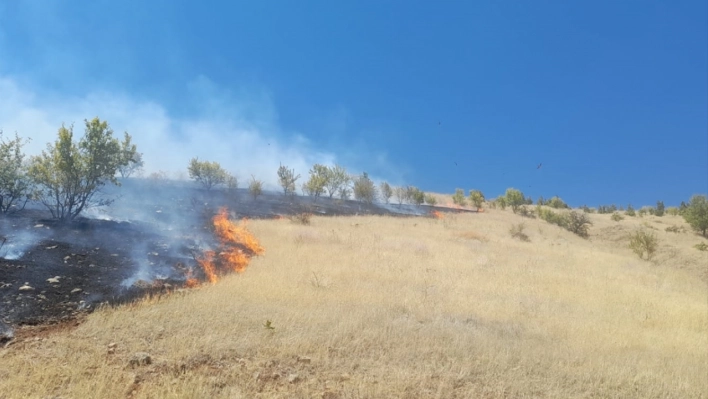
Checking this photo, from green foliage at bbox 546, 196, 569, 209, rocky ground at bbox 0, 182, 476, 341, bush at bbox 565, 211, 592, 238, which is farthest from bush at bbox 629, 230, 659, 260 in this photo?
green foliage at bbox 546, 196, 569, 209

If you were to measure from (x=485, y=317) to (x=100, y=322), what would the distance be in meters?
9.41

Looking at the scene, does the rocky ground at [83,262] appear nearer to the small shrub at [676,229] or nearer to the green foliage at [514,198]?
the small shrub at [676,229]

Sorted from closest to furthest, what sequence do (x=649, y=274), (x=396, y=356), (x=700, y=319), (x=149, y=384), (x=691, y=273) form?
(x=149, y=384) → (x=396, y=356) → (x=700, y=319) → (x=649, y=274) → (x=691, y=273)

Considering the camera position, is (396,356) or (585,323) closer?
(396,356)

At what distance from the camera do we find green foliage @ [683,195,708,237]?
31.5m

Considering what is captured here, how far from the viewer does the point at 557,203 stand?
211 ft

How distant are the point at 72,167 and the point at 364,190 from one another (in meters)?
37.3

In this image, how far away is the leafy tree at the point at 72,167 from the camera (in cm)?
1479

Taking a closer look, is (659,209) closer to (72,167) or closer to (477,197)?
(477,197)

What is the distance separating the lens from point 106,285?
966 centimetres

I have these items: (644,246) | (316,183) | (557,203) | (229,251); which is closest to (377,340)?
(229,251)

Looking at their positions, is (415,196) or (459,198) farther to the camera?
(459,198)

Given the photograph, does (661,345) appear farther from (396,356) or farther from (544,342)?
(396,356)

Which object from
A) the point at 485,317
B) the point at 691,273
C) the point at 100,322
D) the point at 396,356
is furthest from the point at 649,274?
the point at 100,322
